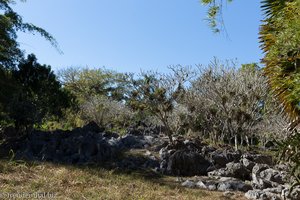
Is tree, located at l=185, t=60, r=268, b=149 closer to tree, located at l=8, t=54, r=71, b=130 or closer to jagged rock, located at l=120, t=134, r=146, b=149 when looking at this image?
jagged rock, located at l=120, t=134, r=146, b=149

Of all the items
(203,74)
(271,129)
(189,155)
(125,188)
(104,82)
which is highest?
(104,82)

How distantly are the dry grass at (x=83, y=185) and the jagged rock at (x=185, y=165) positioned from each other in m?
1.85

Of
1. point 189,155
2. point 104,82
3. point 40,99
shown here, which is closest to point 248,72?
point 189,155

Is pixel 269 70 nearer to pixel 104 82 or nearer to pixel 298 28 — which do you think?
pixel 298 28

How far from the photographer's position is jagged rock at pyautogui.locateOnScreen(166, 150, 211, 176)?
33.3ft

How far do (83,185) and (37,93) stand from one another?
1089 centimetres

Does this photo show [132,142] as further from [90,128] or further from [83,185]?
[83,185]

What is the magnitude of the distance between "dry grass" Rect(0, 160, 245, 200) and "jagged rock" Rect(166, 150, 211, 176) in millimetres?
1848

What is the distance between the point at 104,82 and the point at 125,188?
102ft

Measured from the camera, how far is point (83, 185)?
662 cm

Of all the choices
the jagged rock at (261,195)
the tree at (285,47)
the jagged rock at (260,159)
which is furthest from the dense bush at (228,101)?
the tree at (285,47)

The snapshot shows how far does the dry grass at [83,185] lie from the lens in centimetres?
591

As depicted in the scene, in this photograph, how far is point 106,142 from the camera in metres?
11.9

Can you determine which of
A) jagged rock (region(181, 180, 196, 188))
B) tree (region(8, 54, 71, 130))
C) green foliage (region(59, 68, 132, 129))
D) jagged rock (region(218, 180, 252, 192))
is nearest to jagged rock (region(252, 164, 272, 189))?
jagged rock (region(218, 180, 252, 192))
